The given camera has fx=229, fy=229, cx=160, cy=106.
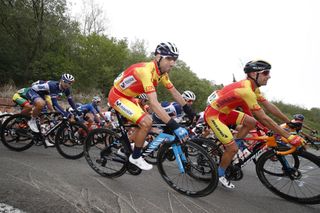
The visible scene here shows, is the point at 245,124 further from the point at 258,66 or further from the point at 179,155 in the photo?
the point at 179,155

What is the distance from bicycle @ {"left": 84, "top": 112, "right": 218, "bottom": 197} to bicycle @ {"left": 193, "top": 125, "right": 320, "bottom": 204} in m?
0.78

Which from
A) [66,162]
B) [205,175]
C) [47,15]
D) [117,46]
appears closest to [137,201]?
[205,175]

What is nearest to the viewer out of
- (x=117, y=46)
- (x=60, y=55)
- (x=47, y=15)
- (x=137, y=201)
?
(x=137, y=201)

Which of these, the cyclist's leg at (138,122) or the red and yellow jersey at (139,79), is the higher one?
the red and yellow jersey at (139,79)

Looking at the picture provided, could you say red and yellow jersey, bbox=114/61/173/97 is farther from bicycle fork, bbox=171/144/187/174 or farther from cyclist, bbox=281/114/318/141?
cyclist, bbox=281/114/318/141

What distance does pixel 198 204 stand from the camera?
3.34 m

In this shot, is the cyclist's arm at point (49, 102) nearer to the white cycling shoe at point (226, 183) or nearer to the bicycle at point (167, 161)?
the bicycle at point (167, 161)

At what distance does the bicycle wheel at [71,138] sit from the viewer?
5.46m

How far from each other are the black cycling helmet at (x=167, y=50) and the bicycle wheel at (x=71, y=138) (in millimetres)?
2814

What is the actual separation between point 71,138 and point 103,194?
264 cm

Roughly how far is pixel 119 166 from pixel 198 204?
1580mm

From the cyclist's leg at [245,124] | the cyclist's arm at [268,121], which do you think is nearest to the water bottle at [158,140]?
the cyclist's arm at [268,121]

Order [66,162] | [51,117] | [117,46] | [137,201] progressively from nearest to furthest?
1. [137,201]
2. [66,162]
3. [51,117]
4. [117,46]

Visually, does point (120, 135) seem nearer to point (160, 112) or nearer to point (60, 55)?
point (160, 112)
